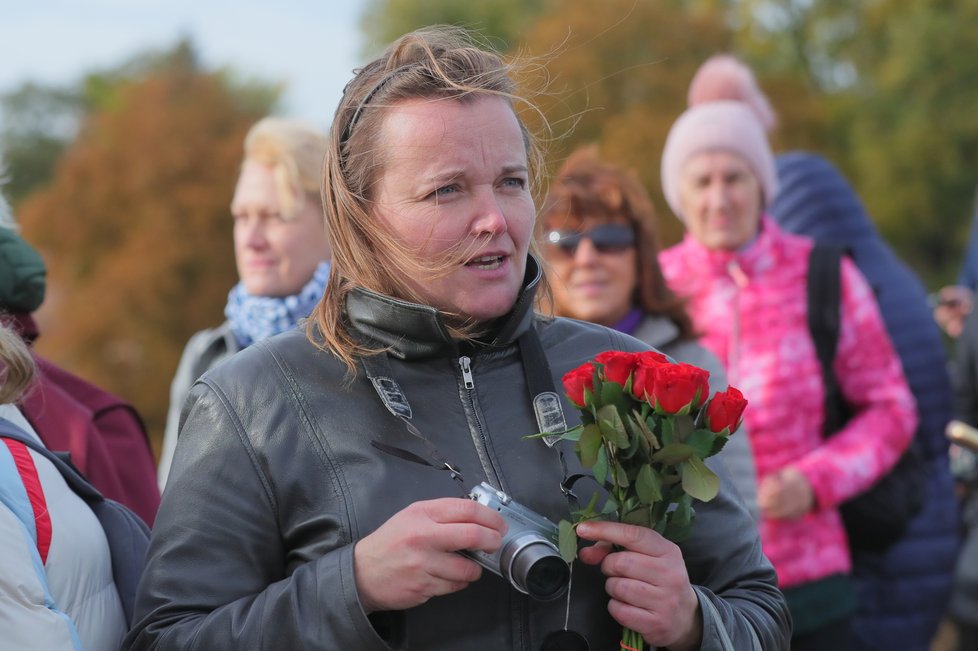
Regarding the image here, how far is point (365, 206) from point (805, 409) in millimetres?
2273

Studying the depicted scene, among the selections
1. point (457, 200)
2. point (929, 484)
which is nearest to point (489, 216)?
point (457, 200)

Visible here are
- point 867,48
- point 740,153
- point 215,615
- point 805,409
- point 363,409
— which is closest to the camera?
point 215,615

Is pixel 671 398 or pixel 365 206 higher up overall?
pixel 365 206

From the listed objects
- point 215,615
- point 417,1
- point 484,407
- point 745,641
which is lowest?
point 745,641

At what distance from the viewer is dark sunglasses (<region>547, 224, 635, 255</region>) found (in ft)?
13.3

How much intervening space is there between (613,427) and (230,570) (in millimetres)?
709

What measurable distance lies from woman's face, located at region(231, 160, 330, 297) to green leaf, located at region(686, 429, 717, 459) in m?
2.62

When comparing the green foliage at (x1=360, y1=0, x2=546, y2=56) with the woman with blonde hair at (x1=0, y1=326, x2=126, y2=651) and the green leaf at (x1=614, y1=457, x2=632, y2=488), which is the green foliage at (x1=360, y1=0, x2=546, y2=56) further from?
the green leaf at (x1=614, y1=457, x2=632, y2=488)

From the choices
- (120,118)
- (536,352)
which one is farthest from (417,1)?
(536,352)

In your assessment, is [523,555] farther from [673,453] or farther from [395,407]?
[395,407]

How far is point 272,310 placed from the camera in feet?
14.1

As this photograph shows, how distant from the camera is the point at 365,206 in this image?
7.58 feet

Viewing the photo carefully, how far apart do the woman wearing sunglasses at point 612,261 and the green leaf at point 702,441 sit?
187 cm

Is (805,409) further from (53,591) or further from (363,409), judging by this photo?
(53,591)
